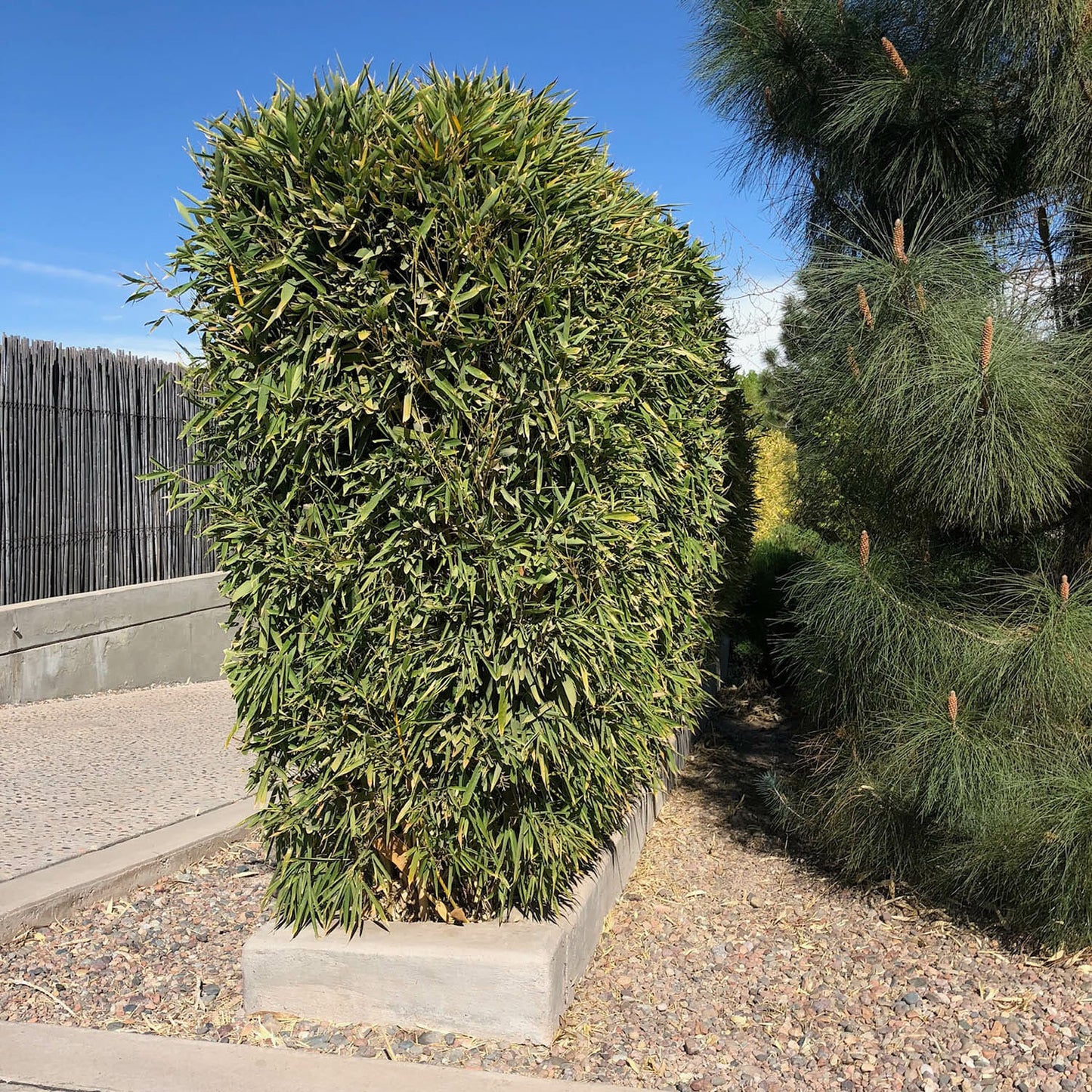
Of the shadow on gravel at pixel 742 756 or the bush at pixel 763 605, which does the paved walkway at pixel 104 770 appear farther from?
the bush at pixel 763 605

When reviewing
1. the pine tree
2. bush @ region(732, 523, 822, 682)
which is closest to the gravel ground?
the pine tree

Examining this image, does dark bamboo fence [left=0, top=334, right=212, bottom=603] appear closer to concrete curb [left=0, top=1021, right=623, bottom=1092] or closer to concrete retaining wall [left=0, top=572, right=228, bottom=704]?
concrete retaining wall [left=0, top=572, right=228, bottom=704]

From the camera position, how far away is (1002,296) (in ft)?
11.6

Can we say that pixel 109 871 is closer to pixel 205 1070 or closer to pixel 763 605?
pixel 205 1070

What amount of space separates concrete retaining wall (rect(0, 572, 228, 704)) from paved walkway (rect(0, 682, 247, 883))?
174 millimetres

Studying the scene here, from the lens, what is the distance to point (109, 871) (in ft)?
12.6

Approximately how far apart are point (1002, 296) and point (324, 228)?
92.4 inches

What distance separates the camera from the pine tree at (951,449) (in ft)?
10.9

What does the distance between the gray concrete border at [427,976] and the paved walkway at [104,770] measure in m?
1.59

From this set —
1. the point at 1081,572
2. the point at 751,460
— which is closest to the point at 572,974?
the point at 1081,572

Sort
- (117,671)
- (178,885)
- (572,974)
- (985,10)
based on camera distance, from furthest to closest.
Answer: (117,671)
(178,885)
(985,10)
(572,974)

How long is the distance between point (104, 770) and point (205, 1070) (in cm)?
334

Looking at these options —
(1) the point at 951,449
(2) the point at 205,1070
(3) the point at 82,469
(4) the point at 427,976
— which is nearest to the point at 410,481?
(4) the point at 427,976

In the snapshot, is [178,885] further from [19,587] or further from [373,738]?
[19,587]
